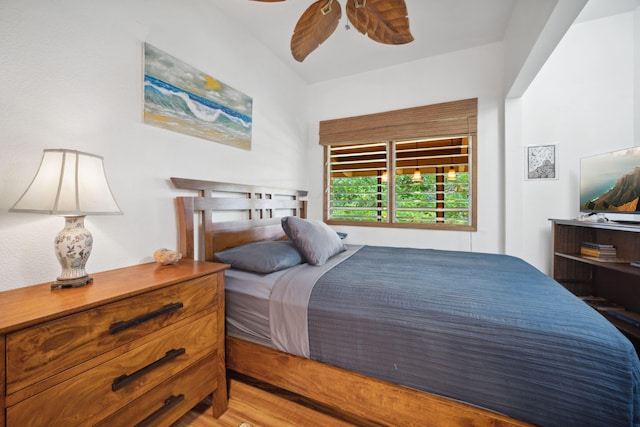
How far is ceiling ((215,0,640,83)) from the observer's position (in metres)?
2.04

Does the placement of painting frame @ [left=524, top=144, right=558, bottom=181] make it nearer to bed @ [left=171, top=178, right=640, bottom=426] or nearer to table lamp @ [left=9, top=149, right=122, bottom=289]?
bed @ [left=171, top=178, right=640, bottom=426]

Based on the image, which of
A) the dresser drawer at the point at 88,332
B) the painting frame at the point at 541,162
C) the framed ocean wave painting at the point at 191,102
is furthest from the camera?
the painting frame at the point at 541,162

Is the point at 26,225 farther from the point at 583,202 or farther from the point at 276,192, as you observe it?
the point at 583,202

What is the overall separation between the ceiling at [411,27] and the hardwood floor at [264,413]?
270 cm

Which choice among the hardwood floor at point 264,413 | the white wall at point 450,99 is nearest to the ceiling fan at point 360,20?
the white wall at point 450,99

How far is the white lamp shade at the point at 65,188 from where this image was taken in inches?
37.5

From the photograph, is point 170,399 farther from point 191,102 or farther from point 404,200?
point 404,200

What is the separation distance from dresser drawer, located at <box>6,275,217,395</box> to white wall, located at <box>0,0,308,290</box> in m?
0.51

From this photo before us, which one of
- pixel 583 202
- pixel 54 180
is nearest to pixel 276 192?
pixel 54 180

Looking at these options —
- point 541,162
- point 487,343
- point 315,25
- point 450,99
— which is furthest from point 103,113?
point 541,162

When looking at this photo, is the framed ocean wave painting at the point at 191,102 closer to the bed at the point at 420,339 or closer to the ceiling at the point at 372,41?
the bed at the point at 420,339

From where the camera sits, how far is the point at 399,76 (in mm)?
2926

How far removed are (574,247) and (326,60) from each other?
120 inches

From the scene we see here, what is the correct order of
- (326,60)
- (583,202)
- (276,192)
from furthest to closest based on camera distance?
(326,60) < (276,192) < (583,202)
